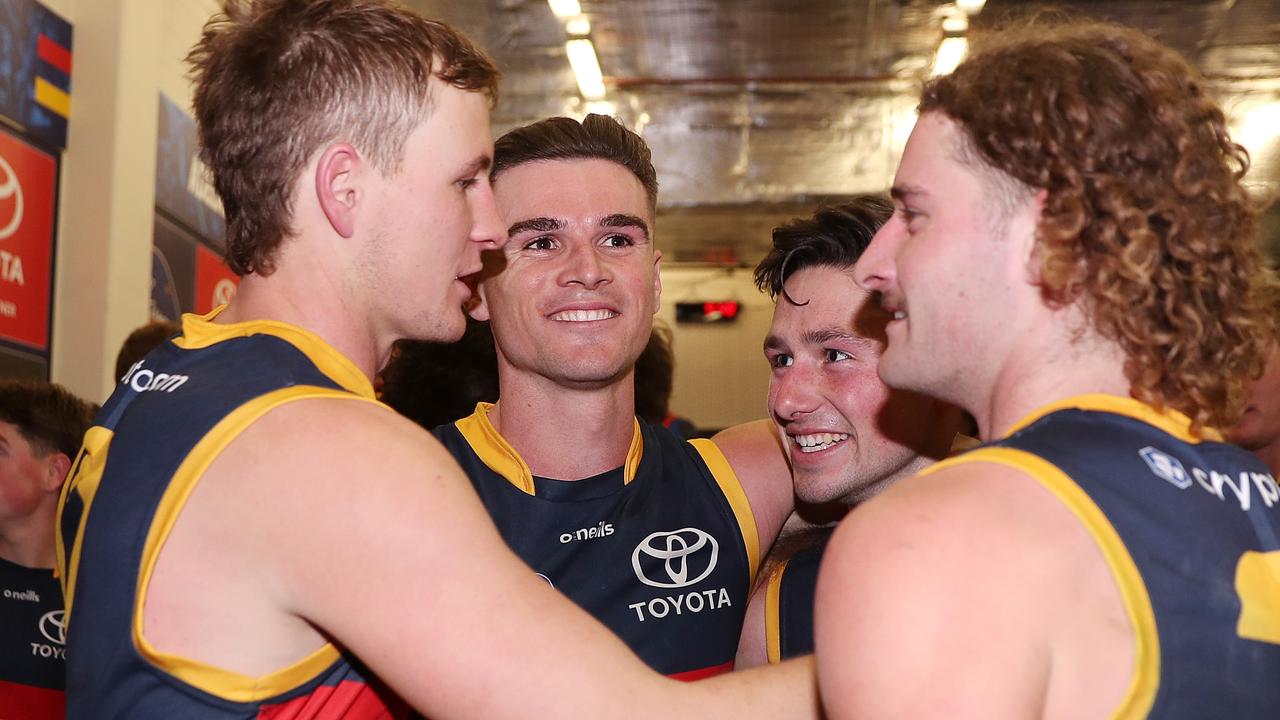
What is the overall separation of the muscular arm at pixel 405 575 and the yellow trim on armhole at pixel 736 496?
1171mm

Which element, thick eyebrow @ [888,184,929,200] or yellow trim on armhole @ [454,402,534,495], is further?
yellow trim on armhole @ [454,402,534,495]

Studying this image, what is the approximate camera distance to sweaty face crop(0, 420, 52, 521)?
4.42m

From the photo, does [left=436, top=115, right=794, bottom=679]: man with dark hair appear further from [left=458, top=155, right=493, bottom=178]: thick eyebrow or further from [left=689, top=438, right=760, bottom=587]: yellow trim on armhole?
[left=458, top=155, right=493, bottom=178]: thick eyebrow

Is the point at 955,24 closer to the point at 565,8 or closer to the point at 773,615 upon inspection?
the point at 565,8

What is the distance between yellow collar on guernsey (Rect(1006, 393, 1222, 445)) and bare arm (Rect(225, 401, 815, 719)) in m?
0.64

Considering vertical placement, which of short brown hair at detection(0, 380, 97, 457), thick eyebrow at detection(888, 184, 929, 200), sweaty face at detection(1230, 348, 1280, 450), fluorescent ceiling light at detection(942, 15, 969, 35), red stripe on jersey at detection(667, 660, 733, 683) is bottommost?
short brown hair at detection(0, 380, 97, 457)

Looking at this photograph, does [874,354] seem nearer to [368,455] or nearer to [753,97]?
[368,455]

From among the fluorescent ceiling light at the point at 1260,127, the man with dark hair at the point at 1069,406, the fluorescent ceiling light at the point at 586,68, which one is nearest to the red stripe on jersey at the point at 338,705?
the man with dark hair at the point at 1069,406

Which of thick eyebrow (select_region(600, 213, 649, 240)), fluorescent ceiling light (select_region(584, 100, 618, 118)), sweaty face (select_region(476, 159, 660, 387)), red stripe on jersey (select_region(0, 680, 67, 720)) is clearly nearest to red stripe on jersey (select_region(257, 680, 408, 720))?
sweaty face (select_region(476, 159, 660, 387))

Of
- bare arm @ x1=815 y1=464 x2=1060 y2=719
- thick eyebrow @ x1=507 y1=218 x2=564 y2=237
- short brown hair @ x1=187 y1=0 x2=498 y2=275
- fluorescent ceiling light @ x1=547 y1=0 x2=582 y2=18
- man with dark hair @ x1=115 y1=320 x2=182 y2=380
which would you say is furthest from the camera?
fluorescent ceiling light @ x1=547 y1=0 x2=582 y2=18

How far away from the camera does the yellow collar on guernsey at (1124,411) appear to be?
4.95 feet

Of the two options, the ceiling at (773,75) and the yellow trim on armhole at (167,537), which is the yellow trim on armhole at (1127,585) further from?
the ceiling at (773,75)

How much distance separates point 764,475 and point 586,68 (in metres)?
6.58

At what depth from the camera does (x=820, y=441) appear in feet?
9.11
